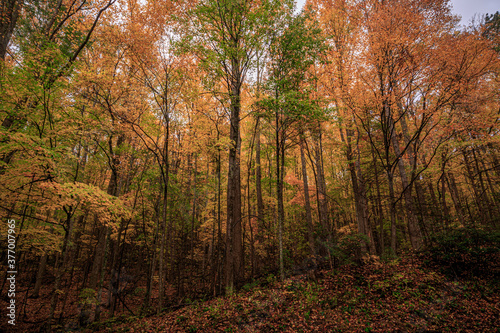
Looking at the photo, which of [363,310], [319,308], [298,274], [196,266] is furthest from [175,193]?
[196,266]

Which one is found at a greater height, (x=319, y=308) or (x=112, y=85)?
(x=112, y=85)

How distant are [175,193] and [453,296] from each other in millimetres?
12940

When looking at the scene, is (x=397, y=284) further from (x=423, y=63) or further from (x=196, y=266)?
(x=196, y=266)

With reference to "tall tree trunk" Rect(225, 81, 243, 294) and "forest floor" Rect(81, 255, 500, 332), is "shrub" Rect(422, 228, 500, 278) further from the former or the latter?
"tall tree trunk" Rect(225, 81, 243, 294)

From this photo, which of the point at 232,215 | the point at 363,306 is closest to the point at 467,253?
the point at 363,306

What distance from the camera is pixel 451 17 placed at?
27.9ft

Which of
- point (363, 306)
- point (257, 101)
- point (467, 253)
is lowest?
point (363, 306)

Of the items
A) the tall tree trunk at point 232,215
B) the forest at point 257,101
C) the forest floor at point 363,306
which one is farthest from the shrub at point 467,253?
the tall tree trunk at point 232,215

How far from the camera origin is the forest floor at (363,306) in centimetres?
532

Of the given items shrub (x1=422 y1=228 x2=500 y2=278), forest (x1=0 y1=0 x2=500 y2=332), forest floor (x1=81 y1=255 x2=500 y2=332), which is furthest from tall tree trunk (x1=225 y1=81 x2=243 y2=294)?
shrub (x1=422 y1=228 x2=500 y2=278)

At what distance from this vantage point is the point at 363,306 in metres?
6.07

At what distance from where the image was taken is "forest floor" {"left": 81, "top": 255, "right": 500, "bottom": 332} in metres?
5.32

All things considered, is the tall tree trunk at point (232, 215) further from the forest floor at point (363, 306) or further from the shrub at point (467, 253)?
the shrub at point (467, 253)

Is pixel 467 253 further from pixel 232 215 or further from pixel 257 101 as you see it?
pixel 257 101
